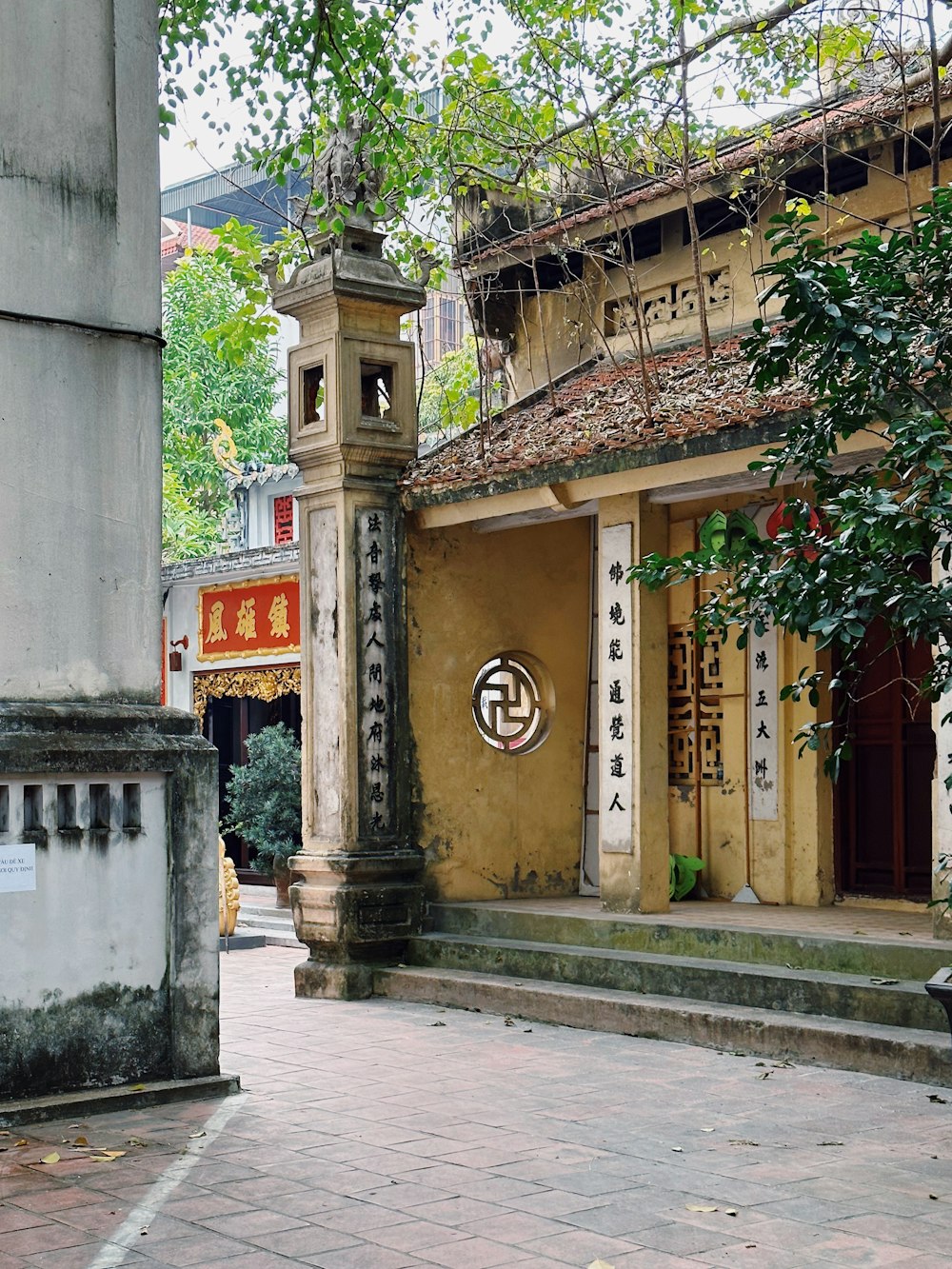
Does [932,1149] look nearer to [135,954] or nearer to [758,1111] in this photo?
[758,1111]

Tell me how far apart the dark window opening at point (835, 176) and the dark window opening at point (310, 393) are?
330 cm

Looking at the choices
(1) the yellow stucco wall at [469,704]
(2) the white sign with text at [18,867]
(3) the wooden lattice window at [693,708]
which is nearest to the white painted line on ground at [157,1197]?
(2) the white sign with text at [18,867]

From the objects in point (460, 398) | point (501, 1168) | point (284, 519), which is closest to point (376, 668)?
point (460, 398)

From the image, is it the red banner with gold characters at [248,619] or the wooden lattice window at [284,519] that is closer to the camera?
the red banner with gold characters at [248,619]

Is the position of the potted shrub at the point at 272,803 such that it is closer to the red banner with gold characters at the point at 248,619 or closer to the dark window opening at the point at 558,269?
the red banner with gold characters at the point at 248,619

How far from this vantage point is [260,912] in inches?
588

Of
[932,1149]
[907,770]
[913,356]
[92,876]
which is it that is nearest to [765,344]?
[913,356]

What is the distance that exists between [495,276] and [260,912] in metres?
6.48

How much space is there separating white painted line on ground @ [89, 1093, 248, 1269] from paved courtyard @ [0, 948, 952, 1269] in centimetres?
1

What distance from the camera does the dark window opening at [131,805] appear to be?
6.54 metres

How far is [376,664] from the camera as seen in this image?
398 inches

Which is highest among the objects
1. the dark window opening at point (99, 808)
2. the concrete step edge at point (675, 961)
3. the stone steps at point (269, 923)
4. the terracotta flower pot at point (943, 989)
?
the dark window opening at point (99, 808)

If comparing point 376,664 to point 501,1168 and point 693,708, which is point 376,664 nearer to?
point 693,708

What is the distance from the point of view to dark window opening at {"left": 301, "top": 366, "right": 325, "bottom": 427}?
10328 mm
